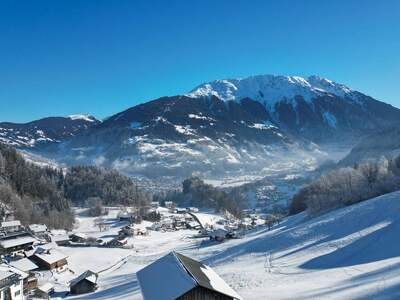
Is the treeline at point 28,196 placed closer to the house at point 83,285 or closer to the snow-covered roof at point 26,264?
the snow-covered roof at point 26,264

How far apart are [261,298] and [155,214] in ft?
433

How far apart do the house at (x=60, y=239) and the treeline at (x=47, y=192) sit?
15786 mm

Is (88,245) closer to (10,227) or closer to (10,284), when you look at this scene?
(10,227)

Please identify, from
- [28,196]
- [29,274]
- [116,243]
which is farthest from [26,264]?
[28,196]

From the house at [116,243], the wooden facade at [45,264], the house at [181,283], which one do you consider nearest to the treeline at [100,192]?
the house at [116,243]

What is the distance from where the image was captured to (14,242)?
9031cm

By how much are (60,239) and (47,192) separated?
155 feet

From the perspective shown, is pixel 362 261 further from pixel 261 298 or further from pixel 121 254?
pixel 121 254

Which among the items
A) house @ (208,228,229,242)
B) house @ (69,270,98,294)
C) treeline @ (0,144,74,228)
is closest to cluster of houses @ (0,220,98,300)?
house @ (69,270,98,294)

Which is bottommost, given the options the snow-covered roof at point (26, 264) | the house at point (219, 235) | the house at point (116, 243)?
the house at point (116, 243)

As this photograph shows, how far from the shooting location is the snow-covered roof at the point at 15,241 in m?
86.8

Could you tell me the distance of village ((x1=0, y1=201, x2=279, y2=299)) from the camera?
53688 millimetres

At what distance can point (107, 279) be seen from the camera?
A: 202ft

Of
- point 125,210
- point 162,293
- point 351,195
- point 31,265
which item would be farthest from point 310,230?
point 125,210
